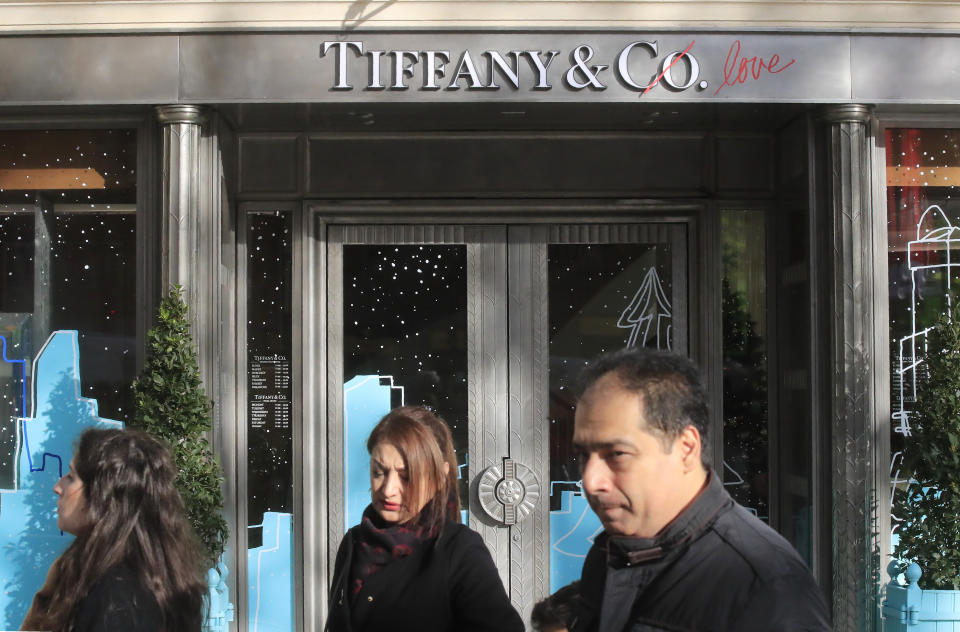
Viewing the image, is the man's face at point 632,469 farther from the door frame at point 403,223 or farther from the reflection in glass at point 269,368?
the reflection in glass at point 269,368

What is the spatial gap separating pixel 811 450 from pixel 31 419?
4574 millimetres

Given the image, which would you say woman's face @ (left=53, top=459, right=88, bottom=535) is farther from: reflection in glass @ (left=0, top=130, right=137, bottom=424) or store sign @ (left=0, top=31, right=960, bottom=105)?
reflection in glass @ (left=0, top=130, right=137, bottom=424)

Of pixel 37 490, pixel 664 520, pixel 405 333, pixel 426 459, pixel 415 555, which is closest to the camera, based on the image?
pixel 664 520

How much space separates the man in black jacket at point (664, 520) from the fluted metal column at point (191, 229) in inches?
163

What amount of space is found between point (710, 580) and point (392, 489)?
171 cm

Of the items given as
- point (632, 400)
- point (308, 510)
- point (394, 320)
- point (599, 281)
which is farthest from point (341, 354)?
point (632, 400)

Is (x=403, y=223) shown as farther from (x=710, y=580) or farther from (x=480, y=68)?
(x=710, y=580)

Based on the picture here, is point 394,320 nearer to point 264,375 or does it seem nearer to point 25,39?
point 264,375

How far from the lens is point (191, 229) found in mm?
5723

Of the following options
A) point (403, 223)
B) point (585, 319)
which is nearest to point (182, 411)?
point (403, 223)

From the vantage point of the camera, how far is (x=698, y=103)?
19.0 ft

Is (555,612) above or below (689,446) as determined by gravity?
below

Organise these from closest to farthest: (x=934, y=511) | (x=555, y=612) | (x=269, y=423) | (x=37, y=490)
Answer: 1. (x=555, y=612)
2. (x=934, y=511)
3. (x=37, y=490)
4. (x=269, y=423)

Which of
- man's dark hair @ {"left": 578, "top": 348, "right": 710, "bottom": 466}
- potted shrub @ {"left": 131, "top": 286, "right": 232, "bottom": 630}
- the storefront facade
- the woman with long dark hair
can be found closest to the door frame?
the storefront facade
